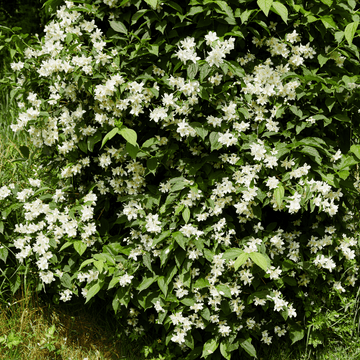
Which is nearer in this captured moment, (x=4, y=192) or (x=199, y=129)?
(x=199, y=129)

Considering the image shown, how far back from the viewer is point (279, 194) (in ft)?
7.38

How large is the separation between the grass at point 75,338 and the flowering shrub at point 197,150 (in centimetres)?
24

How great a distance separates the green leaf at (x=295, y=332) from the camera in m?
2.74

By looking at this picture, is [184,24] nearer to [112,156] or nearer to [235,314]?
[112,156]

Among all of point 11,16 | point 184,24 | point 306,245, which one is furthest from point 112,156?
point 11,16

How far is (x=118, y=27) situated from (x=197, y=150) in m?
0.84

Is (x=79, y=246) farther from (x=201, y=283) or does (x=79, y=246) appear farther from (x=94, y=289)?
(x=201, y=283)

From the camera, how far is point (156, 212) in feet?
8.48

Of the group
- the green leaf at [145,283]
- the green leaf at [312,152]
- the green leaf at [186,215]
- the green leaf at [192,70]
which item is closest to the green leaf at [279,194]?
the green leaf at [312,152]

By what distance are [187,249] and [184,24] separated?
1277mm

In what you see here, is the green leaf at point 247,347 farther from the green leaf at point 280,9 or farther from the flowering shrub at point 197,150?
the green leaf at point 280,9

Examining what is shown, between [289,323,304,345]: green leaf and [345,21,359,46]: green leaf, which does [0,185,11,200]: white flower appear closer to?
[289,323,304,345]: green leaf

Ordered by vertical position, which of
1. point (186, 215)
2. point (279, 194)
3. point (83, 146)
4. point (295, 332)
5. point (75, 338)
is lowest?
point (75, 338)

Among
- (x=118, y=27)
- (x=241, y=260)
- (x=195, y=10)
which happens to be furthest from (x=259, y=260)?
(x=118, y=27)
